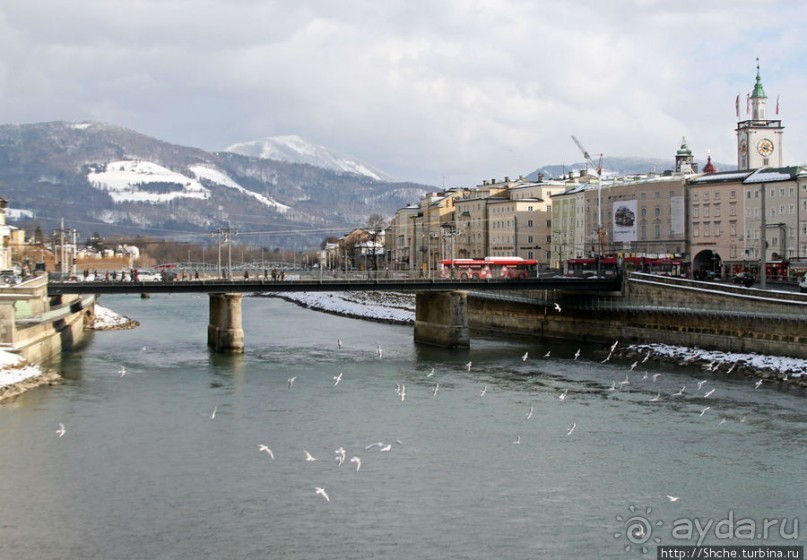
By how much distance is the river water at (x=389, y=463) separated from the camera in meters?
31.1

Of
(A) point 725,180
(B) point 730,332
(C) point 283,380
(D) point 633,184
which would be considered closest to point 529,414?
(C) point 283,380

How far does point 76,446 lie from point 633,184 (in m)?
104

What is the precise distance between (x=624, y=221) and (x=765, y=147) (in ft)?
104

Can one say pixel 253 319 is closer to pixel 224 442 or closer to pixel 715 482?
pixel 224 442

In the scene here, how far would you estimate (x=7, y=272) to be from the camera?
100938 millimetres

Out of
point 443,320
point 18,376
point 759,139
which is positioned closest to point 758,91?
point 759,139

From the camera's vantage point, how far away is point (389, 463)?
3938cm

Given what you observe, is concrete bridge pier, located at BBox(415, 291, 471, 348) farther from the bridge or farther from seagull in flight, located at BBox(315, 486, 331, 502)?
seagull in flight, located at BBox(315, 486, 331, 502)

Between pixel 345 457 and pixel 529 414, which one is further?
pixel 529 414

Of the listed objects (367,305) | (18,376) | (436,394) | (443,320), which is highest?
(443,320)

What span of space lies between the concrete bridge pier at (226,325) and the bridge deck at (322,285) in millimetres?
1254

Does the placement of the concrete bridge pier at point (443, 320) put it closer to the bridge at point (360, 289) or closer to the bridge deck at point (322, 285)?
the bridge at point (360, 289)

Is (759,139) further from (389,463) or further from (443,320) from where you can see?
(389,463)

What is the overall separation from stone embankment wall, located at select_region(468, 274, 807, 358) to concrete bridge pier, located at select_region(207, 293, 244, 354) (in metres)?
29.0
